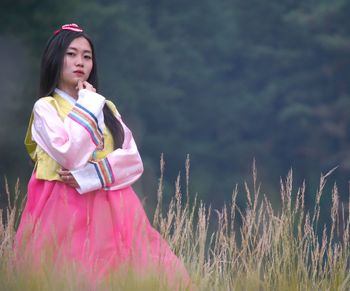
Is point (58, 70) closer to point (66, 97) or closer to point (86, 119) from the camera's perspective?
point (66, 97)

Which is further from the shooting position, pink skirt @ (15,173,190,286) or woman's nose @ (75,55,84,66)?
woman's nose @ (75,55,84,66)

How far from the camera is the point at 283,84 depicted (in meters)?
14.0

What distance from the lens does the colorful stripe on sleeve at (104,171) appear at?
2.03 meters

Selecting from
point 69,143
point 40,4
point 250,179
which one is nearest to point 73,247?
point 69,143

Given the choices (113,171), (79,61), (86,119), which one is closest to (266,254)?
(113,171)

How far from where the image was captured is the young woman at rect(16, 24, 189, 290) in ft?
6.47

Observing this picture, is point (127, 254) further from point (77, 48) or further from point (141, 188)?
point (141, 188)

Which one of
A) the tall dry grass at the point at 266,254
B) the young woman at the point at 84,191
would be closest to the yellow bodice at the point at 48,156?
the young woman at the point at 84,191

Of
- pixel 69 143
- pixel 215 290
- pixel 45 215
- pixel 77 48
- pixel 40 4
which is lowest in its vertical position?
pixel 215 290

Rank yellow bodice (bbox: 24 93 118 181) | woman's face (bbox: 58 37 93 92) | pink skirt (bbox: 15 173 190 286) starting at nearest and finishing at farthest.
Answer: pink skirt (bbox: 15 173 190 286) < yellow bodice (bbox: 24 93 118 181) < woman's face (bbox: 58 37 93 92)

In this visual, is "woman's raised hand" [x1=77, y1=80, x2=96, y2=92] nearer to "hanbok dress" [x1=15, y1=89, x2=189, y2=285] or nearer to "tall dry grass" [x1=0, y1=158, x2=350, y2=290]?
"hanbok dress" [x1=15, y1=89, x2=189, y2=285]

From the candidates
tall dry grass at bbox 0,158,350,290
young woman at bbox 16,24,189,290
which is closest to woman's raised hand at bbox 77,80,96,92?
young woman at bbox 16,24,189,290

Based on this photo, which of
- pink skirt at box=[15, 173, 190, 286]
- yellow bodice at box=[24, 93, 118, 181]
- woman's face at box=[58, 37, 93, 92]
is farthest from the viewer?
woman's face at box=[58, 37, 93, 92]

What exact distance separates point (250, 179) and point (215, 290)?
11575 mm
